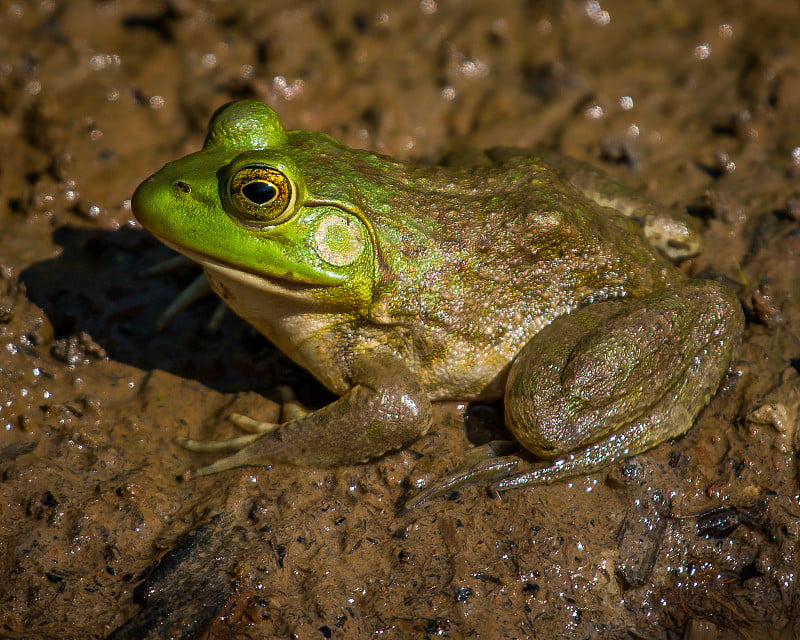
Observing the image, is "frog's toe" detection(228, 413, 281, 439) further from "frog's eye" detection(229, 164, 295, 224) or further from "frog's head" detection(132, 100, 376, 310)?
"frog's eye" detection(229, 164, 295, 224)

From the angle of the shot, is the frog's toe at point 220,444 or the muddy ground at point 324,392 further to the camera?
the frog's toe at point 220,444

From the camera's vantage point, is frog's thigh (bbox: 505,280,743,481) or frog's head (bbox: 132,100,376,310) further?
frog's thigh (bbox: 505,280,743,481)

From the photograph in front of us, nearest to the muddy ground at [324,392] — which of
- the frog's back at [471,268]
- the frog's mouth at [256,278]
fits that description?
the frog's back at [471,268]

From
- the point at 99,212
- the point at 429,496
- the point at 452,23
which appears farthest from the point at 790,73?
the point at 99,212

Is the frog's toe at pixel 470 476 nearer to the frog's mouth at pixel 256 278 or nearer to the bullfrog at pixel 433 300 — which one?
the bullfrog at pixel 433 300

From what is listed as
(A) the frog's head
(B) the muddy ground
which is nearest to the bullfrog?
(A) the frog's head

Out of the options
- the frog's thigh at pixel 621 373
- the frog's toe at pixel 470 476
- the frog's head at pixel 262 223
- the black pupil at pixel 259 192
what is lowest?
the frog's toe at pixel 470 476
